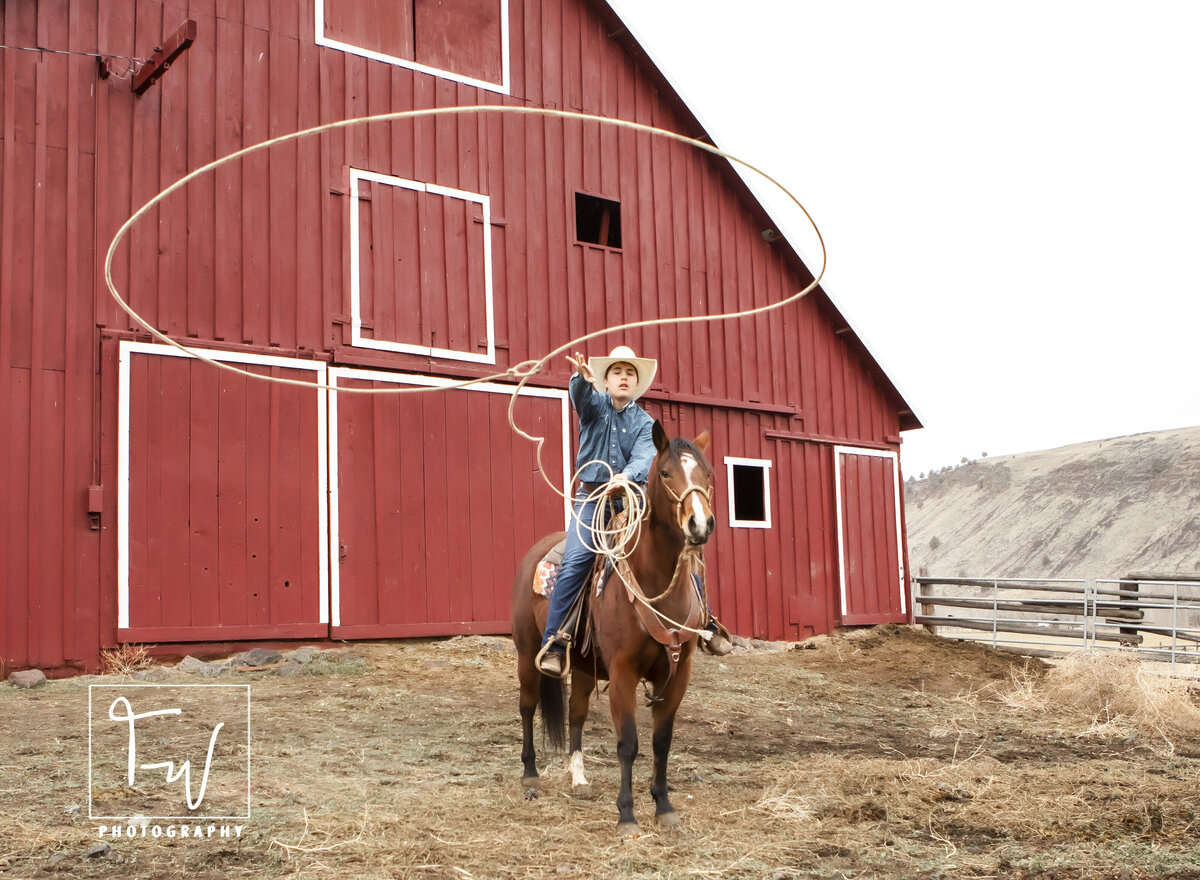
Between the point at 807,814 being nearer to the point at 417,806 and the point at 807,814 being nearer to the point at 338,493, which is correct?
the point at 417,806

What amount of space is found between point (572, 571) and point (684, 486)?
1.19 meters

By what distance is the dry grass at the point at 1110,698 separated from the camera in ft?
28.8

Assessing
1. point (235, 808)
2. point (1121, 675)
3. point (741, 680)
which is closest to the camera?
point (235, 808)

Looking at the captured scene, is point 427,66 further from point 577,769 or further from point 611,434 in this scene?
point 577,769

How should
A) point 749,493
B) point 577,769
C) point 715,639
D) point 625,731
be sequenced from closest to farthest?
point 625,731, point 715,639, point 577,769, point 749,493

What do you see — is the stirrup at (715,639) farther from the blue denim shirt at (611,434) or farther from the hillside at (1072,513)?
Answer: the hillside at (1072,513)

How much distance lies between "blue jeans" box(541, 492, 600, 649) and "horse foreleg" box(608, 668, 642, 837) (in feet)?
2.09

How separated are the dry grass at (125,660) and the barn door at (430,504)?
194 centimetres

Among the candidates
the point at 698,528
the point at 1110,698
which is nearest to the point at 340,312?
the point at 698,528

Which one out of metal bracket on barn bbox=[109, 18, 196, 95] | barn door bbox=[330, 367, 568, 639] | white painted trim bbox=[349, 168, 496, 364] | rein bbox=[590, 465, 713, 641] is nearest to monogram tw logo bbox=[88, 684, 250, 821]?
rein bbox=[590, 465, 713, 641]

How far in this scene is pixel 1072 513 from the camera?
154 feet

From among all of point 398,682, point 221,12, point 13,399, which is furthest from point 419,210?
point 398,682

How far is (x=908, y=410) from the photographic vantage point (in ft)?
55.4

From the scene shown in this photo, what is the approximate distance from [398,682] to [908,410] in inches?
405
